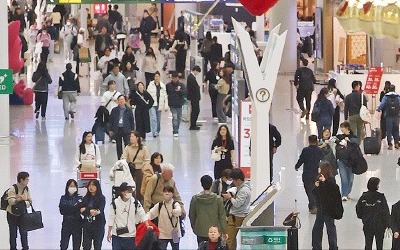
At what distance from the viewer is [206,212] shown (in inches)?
572

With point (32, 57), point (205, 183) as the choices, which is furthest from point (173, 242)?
point (32, 57)

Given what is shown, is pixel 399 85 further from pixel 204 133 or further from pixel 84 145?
pixel 84 145

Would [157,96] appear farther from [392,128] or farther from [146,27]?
[146,27]

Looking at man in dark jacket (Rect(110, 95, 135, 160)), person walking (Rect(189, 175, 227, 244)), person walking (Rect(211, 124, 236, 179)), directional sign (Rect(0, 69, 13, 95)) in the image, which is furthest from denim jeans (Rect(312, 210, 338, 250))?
man in dark jacket (Rect(110, 95, 135, 160))

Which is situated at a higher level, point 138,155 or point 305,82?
point 305,82

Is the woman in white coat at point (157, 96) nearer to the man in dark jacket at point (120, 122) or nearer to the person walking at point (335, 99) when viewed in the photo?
the man in dark jacket at point (120, 122)

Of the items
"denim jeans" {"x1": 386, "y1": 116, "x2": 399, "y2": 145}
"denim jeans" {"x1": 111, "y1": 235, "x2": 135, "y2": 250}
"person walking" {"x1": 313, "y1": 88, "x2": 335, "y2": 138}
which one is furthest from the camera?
"denim jeans" {"x1": 386, "y1": 116, "x2": 399, "y2": 145}

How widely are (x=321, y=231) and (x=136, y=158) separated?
3.19 meters

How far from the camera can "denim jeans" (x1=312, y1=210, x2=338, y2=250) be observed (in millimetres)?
15641

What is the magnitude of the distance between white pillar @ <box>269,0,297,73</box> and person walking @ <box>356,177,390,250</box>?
22.1 meters

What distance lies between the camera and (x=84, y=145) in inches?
716

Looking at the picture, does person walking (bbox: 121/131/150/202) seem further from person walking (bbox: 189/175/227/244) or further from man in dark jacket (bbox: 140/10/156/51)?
man in dark jacket (bbox: 140/10/156/51)

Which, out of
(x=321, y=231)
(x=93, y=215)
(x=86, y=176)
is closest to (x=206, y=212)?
(x=93, y=215)

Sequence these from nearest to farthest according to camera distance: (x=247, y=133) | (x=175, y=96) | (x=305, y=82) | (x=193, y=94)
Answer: (x=247, y=133), (x=175, y=96), (x=193, y=94), (x=305, y=82)
